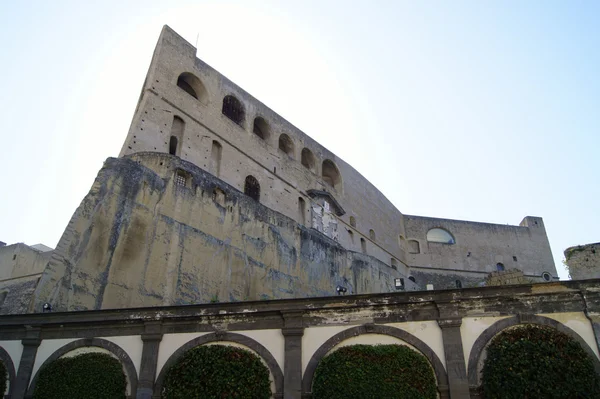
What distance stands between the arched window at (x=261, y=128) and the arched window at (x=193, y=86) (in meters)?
4.89

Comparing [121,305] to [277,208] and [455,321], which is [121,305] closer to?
[455,321]

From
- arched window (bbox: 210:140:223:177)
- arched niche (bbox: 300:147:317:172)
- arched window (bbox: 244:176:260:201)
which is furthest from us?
arched niche (bbox: 300:147:317:172)

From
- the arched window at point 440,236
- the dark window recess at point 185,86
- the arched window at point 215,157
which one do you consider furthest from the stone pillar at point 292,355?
the arched window at point 440,236

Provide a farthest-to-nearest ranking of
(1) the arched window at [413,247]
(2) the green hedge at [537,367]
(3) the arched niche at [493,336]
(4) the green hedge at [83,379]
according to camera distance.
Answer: (1) the arched window at [413,247], (4) the green hedge at [83,379], (3) the arched niche at [493,336], (2) the green hedge at [537,367]

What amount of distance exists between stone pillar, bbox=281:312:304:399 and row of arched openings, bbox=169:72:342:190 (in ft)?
56.8

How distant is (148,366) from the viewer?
1207cm

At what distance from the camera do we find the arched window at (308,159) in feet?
127

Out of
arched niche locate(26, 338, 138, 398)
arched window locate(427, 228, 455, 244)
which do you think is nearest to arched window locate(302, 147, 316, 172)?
arched window locate(427, 228, 455, 244)

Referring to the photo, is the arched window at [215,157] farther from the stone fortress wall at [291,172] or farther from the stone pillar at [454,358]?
the stone pillar at [454,358]

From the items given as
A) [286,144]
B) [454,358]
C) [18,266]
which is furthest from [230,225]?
[286,144]

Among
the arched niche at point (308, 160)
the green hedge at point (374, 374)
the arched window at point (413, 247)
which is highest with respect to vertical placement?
the arched niche at point (308, 160)

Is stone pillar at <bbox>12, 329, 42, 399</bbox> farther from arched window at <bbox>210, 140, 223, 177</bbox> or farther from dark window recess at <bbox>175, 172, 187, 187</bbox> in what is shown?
arched window at <bbox>210, 140, 223, 177</bbox>

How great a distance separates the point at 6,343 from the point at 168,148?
14959 mm

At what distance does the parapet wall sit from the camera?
1655 centimetres
